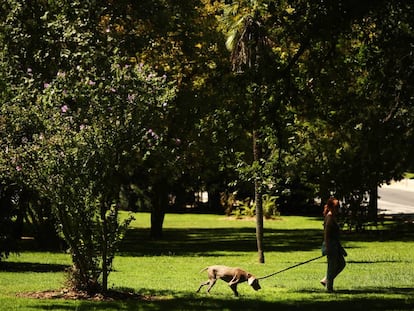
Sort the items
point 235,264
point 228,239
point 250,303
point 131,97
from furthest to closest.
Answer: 1. point 228,239
2. point 235,264
3. point 131,97
4. point 250,303

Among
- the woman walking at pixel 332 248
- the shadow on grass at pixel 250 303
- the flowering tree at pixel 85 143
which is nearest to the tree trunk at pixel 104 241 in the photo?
the flowering tree at pixel 85 143

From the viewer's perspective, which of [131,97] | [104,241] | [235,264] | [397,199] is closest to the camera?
[131,97]

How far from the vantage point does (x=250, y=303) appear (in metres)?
13.1

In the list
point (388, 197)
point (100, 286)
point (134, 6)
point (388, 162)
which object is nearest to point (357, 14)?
point (388, 162)

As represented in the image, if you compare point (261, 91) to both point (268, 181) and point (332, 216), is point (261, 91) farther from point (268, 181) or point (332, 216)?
point (268, 181)

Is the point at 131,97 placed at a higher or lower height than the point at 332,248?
higher

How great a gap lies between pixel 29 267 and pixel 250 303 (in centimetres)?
966

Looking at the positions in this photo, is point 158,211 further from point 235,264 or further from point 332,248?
point 332,248

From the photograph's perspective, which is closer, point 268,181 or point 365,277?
point 365,277

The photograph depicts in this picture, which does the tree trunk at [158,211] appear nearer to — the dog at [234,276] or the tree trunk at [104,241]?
the tree trunk at [104,241]

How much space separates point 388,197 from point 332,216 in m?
47.0

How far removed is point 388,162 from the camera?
10.6m

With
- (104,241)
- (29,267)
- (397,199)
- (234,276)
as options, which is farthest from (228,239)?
(397,199)

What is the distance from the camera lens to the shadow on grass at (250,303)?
1257 centimetres
